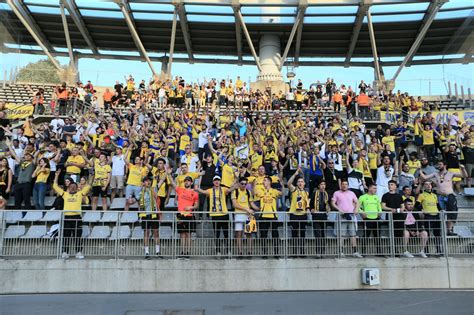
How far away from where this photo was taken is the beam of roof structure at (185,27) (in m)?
28.7

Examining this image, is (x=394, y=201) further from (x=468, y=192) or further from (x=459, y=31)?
(x=459, y=31)

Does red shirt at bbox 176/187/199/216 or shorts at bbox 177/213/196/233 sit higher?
red shirt at bbox 176/187/199/216

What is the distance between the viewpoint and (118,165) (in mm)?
10836

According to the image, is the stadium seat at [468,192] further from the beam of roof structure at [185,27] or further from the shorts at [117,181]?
the beam of roof structure at [185,27]

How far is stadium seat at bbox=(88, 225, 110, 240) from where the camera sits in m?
8.34

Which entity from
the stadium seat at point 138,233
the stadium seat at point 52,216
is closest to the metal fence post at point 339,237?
the stadium seat at point 138,233

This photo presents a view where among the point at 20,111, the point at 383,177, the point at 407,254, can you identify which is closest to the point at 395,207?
the point at 407,254

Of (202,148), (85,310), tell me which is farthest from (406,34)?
(85,310)

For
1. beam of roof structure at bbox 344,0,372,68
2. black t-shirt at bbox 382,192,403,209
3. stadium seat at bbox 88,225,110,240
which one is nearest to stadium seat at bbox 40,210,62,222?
stadium seat at bbox 88,225,110,240

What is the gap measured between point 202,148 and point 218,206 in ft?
14.4

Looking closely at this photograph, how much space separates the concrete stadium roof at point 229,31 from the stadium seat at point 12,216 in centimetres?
2268

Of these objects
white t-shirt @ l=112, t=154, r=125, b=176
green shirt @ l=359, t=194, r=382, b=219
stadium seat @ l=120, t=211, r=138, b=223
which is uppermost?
white t-shirt @ l=112, t=154, r=125, b=176

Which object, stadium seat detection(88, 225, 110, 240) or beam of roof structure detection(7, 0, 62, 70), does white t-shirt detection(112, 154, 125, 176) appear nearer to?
stadium seat detection(88, 225, 110, 240)

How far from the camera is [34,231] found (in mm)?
8289
